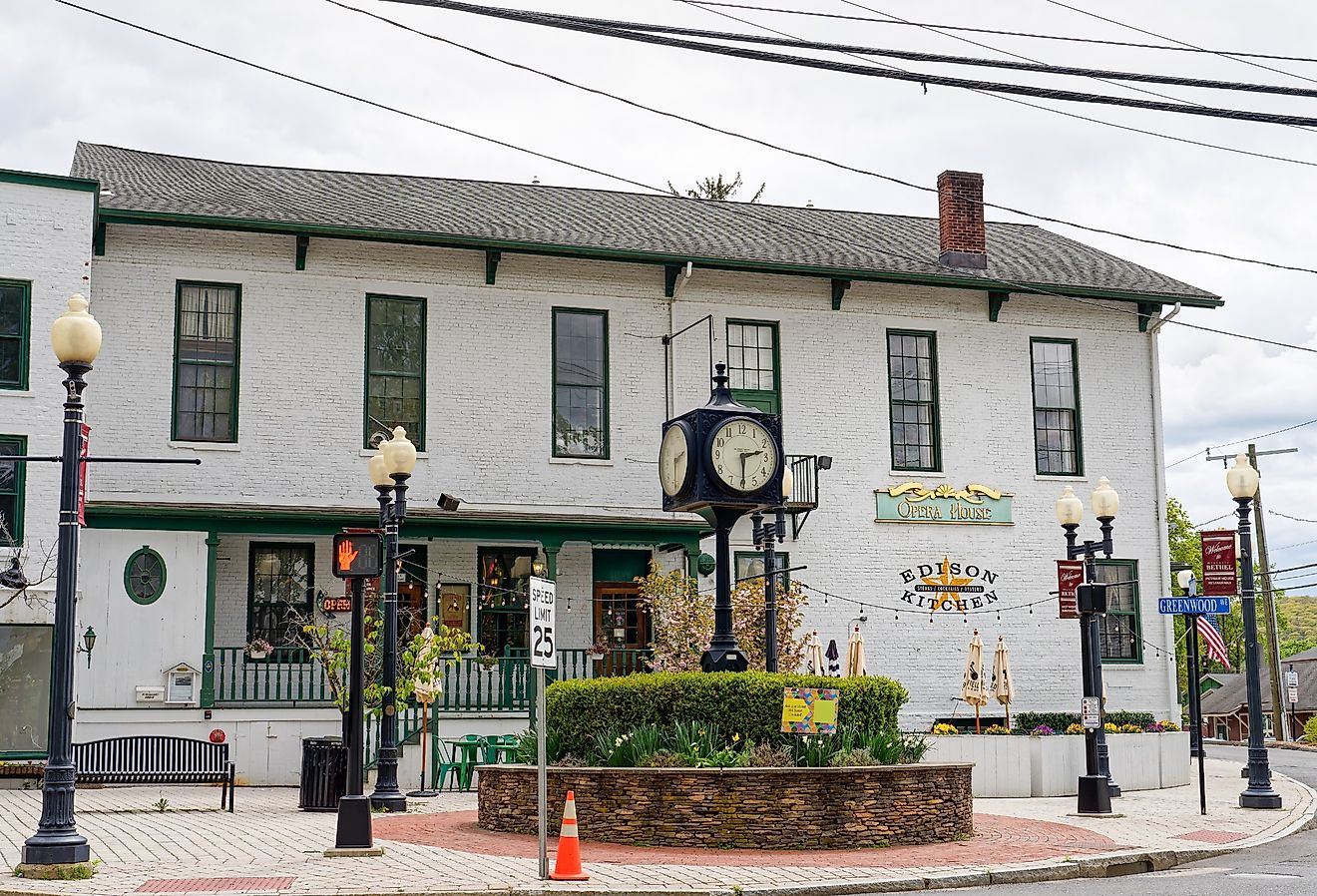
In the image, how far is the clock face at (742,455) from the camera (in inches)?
595

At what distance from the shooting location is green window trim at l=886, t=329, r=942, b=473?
2823 centimetres

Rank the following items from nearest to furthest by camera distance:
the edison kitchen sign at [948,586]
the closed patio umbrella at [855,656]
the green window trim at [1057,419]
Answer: the closed patio umbrella at [855,656]
the edison kitchen sign at [948,586]
the green window trim at [1057,419]

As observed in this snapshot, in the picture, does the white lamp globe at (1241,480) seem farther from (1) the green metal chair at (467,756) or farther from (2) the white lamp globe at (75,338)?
(2) the white lamp globe at (75,338)

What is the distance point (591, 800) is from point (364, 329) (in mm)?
12634

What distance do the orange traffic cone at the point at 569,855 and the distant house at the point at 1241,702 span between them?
201 feet

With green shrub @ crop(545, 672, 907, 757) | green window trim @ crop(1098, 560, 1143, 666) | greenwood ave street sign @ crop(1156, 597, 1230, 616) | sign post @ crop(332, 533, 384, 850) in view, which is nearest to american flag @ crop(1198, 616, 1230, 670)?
green window trim @ crop(1098, 560, 1143, 666)

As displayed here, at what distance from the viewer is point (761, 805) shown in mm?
14531

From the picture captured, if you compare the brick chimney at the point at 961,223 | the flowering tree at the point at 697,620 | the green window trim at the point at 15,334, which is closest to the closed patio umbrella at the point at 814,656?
the flowering tree at the point at 697,620

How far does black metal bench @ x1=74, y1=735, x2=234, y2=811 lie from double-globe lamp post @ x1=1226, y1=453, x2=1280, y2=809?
44.1 ft

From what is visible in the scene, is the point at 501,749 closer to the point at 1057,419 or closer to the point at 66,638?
the point at 66,638

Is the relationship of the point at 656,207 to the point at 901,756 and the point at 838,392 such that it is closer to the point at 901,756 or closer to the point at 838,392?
the point at 838,392

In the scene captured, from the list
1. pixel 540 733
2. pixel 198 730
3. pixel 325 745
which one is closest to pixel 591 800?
pixel 540 733

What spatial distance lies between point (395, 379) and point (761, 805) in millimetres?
13305

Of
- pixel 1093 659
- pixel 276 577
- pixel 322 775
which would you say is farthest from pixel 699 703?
pixel 276 577
